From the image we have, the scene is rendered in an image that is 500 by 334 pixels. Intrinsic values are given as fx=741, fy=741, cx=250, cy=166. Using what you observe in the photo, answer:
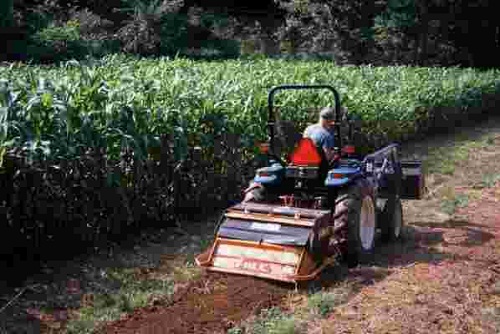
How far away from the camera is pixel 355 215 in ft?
21.7

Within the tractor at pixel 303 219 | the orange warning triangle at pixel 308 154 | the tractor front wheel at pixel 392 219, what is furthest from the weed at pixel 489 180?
the orange warning triangle at pixel 308 154

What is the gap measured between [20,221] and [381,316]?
3.07m

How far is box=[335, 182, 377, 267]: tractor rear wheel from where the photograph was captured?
21.6 feet

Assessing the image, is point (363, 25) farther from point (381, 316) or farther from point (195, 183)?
point (381, 316)

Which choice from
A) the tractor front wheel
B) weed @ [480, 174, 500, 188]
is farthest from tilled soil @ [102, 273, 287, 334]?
weed @ [480, 174, 500, 188]

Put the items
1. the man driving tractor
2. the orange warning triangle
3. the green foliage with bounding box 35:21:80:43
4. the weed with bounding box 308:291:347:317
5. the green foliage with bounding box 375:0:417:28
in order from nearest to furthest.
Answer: the weed with bounding box 308:291:347:317 → the orange warning triangle → the man driving tractor → the green foliage with bounding box 35:21:80:43 → the green foliage with bounding box 375:0:417:28

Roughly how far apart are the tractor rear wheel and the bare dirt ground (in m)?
0.14

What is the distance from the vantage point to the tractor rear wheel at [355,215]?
6.59 metres

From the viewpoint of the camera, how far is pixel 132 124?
7.15 m

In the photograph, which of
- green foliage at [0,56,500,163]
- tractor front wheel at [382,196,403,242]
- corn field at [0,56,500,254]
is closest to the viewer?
corn field at [0,56,500,254]

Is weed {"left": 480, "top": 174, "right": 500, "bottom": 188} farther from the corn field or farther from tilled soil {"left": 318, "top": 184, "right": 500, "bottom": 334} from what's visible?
tilled soil {"left": 318, "top": 184, "right": 500, "bottom": 334}

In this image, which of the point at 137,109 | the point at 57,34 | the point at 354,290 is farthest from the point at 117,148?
the point at 57,34

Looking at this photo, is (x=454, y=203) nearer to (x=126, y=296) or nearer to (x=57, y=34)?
(x=126, y=296)

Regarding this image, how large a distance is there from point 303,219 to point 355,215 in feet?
1.89
